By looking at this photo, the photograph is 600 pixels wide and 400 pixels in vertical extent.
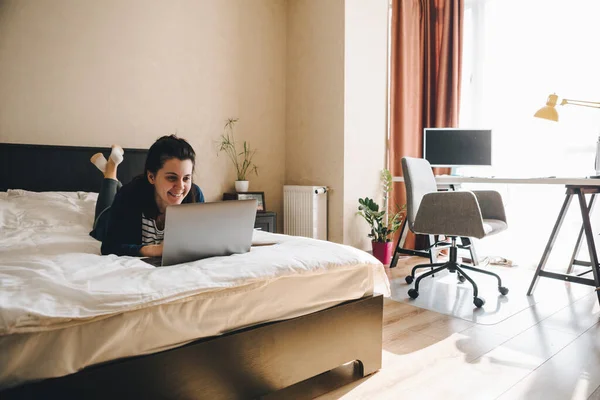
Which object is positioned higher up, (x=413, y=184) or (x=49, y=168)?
(x=49, y=168)

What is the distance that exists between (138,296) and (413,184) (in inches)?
85.1

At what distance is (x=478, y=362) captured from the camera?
1673 millimetres

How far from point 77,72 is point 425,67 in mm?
3123

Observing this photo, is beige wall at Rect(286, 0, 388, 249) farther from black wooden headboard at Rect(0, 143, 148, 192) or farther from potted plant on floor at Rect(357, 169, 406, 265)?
black wooden headboard at Rect(0, 143, 148, 192)

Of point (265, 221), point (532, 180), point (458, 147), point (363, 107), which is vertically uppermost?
point (363, 107)

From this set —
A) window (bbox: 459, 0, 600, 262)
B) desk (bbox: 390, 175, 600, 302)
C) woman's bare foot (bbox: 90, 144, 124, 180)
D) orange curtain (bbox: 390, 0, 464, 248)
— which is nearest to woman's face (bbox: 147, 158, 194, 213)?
woman's bare foot (bbox: 90, 144, 124, 180)

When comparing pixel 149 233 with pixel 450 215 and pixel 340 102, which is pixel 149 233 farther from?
pixel 340 102

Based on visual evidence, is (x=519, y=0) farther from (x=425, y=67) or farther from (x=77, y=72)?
(x=77, y=72)

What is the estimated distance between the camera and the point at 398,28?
3.96 meters

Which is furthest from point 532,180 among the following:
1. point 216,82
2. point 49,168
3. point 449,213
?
point 49,168

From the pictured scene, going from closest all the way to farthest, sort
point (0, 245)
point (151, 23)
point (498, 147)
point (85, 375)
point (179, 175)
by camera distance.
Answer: point (85, 375) < point (179, 175) < point (0, 245) < point (151, 23) < point (498, 147)

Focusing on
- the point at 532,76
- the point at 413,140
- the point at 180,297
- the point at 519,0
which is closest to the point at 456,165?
the point at 413,140

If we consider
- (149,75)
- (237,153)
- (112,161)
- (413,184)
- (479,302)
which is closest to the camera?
(112,161)

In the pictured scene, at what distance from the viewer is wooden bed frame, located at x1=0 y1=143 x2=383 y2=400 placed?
94 centimetres
